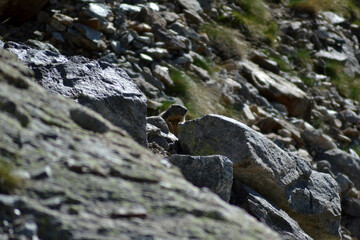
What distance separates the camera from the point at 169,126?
5.19 metres

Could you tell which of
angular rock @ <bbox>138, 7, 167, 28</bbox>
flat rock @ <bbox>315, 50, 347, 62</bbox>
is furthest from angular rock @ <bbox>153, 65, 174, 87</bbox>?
flat rock @ <bbox>315, 50, 347, 62</bbox>

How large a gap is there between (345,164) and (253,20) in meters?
4.44

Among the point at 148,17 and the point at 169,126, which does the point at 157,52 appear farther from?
the point at 169,126

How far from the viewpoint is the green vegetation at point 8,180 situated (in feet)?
5.62

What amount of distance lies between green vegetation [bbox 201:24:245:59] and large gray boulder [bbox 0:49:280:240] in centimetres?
712

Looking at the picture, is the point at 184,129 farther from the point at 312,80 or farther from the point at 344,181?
the point at 312,80

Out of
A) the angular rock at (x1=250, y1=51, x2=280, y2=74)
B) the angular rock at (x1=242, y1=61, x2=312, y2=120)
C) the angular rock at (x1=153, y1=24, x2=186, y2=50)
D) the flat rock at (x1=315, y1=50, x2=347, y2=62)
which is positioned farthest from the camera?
the flat rock at (x1=315, y1=50, x2=347, y2=62)

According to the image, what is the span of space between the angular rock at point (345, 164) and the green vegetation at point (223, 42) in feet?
8.54

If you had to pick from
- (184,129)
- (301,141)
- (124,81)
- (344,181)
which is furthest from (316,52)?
(124,81)

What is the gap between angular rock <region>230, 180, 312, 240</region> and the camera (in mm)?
3678

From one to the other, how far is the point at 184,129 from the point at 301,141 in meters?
4.41

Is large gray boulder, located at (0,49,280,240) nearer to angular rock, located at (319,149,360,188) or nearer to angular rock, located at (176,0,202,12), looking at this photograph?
angular rock, located at (319,149,360,188)

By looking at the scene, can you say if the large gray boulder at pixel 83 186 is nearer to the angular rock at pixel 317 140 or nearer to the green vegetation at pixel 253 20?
the angular rock at pixel 317 140

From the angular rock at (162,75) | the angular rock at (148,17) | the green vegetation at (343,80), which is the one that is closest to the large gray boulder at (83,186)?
the angular rock at (162,75)
